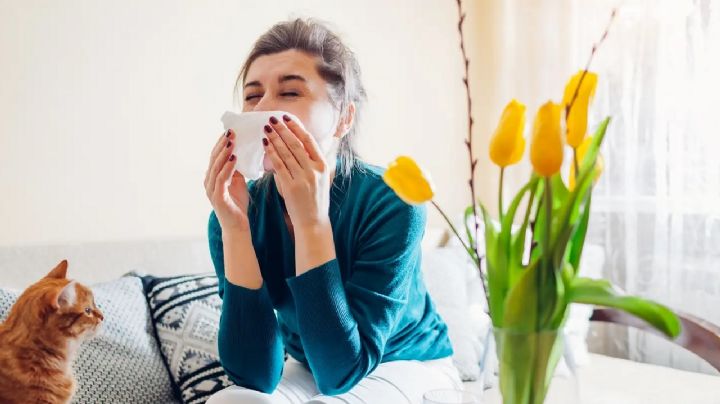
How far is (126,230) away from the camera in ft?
5.45

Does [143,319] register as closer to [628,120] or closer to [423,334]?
[423,334]

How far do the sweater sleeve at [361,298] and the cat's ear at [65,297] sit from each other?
31 cm

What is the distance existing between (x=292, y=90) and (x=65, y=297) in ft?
1.65

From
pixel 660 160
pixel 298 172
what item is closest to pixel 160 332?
pixel 298 172

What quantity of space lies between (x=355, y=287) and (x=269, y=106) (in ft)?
1.07

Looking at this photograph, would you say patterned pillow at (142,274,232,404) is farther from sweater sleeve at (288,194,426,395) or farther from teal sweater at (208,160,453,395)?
sweater sleeve at (288,194,426,395)

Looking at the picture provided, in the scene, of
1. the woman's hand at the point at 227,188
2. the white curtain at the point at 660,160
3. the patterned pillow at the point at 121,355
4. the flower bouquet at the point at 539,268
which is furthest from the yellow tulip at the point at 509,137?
the white curtain at the point at 660,160

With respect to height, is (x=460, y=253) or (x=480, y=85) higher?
(x=480, y=85)

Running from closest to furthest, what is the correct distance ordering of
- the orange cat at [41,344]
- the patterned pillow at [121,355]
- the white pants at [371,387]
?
the orange cat at [41,344], the white pants at [371,387], the patterned pillow at [121,355]

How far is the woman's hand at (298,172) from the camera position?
951 mm

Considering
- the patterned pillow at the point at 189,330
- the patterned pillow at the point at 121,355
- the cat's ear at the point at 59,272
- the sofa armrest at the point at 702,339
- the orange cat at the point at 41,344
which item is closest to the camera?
the orange cat at the point at 41,344

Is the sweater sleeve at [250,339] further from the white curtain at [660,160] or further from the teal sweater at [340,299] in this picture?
the white curtain at [660,160]

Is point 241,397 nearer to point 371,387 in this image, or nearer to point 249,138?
point 371,387

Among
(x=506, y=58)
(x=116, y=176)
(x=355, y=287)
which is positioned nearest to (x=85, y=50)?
(x=116, y=176)
